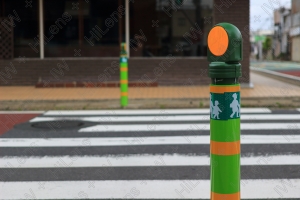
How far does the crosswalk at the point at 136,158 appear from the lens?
447 cm

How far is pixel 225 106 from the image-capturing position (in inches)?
106

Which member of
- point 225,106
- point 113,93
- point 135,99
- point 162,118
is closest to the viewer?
point 225,106

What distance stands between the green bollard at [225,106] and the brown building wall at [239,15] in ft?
36.9

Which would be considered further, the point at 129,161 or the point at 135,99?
the point at 135,99

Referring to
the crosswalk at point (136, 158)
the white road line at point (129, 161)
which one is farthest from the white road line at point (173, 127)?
the white road line at point (129, 161)

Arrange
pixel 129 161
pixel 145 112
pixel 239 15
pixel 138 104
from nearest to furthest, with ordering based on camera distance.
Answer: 1. pixel 129 161
2. pixel 145 112
3. pixel 138 104
4. pixel 239 15

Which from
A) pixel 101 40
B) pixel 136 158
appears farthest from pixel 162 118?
pixel 101 40

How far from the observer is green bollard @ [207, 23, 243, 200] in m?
2.70

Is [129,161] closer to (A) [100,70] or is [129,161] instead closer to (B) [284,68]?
(A) [100,70]

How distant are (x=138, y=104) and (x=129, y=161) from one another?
5040 millimetres

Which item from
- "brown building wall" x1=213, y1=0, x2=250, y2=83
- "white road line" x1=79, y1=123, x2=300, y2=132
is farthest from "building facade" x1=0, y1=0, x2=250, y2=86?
"white road line" x1=79, y1=123, x2=300, y2=132

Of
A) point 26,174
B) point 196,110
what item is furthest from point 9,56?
point 26,174

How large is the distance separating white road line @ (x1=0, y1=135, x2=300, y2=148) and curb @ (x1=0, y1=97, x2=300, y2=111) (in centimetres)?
337

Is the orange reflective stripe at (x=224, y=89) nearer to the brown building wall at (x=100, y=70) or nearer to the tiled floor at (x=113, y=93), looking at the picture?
the tiled floor at (x=113, y=93)
